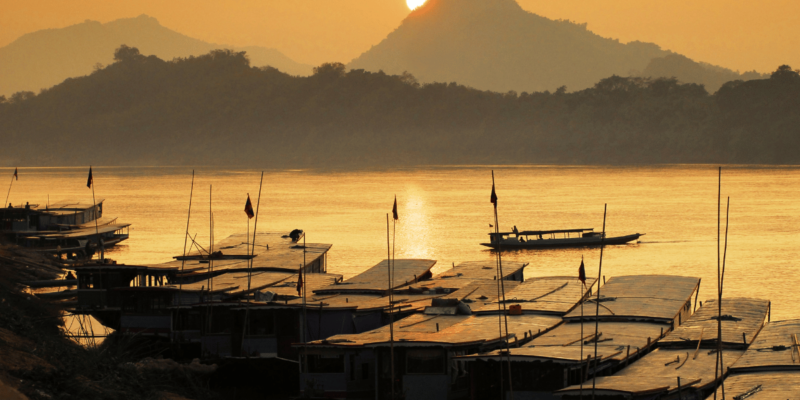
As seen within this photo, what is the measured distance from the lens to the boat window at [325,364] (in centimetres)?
2483

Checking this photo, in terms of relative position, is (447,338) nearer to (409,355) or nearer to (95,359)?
(409,355)

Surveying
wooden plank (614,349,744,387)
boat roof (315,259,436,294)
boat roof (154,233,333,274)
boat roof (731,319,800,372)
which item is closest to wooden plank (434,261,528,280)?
boat roof (315,259,436,294)

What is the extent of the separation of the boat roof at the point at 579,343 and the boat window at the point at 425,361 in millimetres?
1502

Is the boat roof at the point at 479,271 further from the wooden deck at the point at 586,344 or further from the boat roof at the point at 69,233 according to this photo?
the boat roof at the point at 69,233

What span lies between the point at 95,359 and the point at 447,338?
9605mm

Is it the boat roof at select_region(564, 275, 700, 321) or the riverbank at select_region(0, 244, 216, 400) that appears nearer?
the riverbank at select_region(0, 244, 216, 400)

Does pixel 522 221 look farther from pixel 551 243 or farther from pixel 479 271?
pixel 479 271

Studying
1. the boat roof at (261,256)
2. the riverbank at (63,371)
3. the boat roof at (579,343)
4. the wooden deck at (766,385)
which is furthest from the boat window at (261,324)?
the wooden deck at (766,385)

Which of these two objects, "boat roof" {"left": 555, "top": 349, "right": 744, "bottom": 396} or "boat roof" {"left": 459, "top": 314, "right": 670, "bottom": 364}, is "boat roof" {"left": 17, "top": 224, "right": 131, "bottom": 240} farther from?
"boat roof" {"left": 555, "top": 349, "right": 744, "bottom": 396}

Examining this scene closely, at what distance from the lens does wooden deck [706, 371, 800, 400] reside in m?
19.5

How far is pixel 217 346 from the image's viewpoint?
29.9m

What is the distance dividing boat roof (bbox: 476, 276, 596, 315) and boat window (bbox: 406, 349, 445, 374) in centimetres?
591

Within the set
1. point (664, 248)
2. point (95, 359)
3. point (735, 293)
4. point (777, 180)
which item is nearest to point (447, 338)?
point (95, 359)

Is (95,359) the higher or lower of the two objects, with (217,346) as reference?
higher
